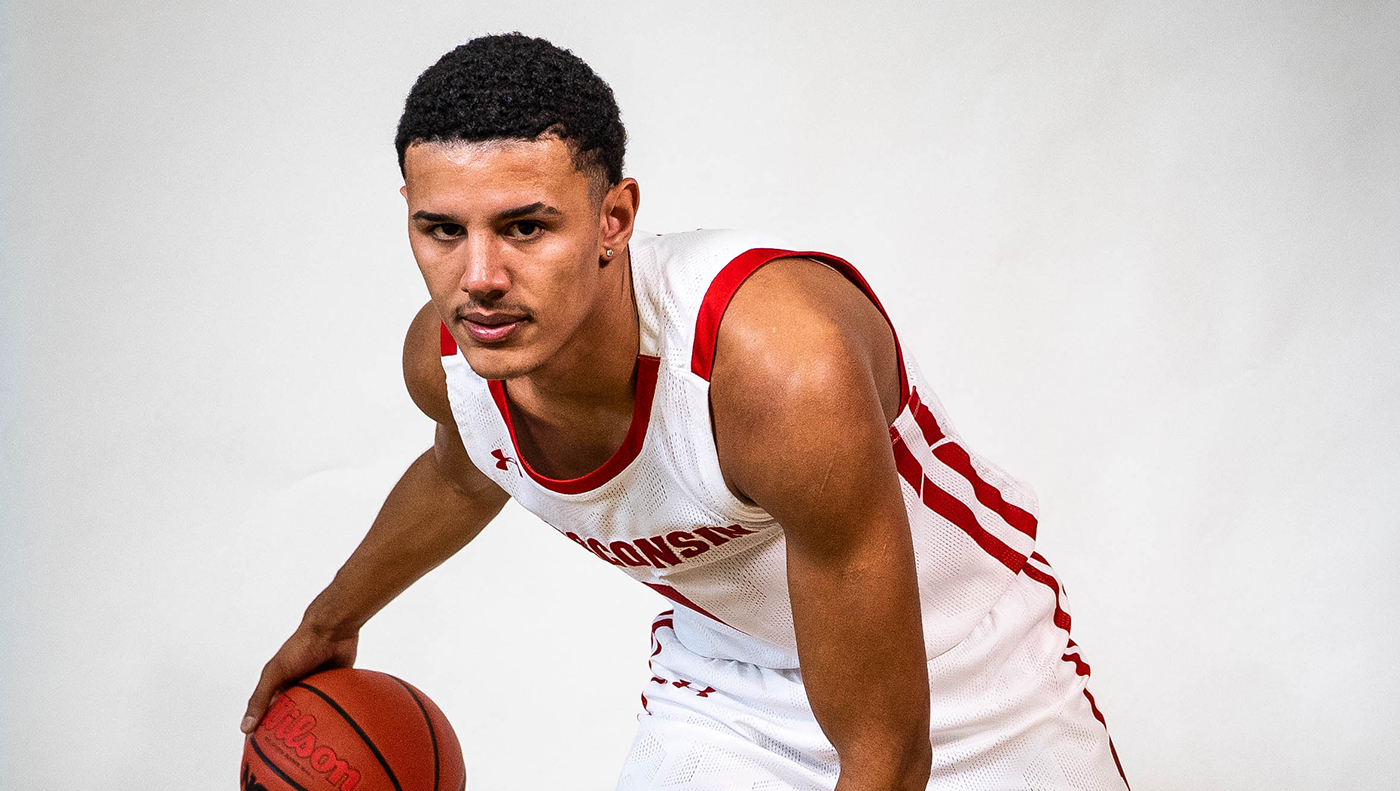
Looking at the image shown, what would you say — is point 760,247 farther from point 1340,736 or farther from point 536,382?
point 1340,736

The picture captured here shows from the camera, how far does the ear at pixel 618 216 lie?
2.14 m

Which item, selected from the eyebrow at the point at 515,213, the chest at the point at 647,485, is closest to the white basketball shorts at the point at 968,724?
the chest at the point at 647,485

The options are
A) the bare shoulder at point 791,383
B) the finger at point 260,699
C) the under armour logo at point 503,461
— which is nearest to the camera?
the bare shoulder at point 791,383

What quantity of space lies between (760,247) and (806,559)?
460 millimetres

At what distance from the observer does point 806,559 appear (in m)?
2.02

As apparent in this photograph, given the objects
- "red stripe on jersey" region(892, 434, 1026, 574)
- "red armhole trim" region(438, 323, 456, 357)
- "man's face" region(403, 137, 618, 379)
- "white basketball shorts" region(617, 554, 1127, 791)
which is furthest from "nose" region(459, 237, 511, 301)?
"white basketball shorts" region(617, 554, 1127, 791)

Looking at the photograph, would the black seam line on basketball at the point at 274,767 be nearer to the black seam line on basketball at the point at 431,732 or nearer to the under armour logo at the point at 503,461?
the black seam line on basketball at the point at 431,732

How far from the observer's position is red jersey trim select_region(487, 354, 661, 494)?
2215 millimetres

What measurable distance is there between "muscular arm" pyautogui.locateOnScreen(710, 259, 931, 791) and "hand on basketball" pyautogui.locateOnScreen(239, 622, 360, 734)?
122 cm

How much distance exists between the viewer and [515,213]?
2021 mm

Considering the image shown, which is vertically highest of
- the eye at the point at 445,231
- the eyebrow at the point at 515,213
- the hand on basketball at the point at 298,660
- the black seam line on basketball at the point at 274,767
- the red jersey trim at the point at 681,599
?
the eyebrow at the point at 515,213

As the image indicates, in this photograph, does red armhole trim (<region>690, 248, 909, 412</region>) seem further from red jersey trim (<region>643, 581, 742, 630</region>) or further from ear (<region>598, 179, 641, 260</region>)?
red jersey trim (<region>643, 581, 742, 630</region>)

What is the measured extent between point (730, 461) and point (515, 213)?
0.43m

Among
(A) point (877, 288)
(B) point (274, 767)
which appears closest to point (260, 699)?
(B) point (274, 767)
